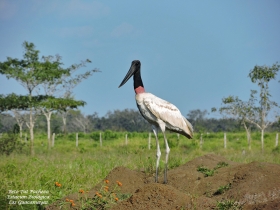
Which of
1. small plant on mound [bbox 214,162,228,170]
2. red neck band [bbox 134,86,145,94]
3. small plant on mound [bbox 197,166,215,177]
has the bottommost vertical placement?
small plant on mound [bbox 197,166,215,177]

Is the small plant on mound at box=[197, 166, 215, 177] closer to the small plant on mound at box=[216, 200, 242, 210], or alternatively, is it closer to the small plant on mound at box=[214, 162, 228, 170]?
the small plant on mound at box=[214, 162, 228, 170]

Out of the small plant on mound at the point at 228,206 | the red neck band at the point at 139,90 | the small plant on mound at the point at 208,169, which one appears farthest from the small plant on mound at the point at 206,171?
the small plant on mound at the point at 228,206

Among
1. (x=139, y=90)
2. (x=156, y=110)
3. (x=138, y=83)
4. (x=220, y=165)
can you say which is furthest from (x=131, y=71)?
(x=220, y=165)

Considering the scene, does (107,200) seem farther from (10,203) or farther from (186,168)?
(186,168)

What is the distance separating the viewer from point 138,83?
8711 millimetres

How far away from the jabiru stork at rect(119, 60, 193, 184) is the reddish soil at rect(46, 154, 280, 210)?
0.99m

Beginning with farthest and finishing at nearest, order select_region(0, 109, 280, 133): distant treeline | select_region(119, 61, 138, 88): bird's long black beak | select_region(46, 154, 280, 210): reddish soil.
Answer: select_region(0, 109, 280, 133): distant treeline → select_region(119, 61, 138, 88): bird's long black beak → select_region(46, 154, 280, 210): reddish soil

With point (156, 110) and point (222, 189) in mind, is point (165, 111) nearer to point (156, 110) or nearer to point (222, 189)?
point (156, 110)

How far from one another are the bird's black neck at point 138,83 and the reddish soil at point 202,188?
5.37ft

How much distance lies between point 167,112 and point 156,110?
0.26 m

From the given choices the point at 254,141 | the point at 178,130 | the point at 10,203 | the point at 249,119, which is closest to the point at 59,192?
the point at 10,203

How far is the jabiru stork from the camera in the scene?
27.5 feet

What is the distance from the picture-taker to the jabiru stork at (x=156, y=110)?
330 inches

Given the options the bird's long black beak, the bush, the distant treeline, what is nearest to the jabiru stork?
the bird's long black beak
